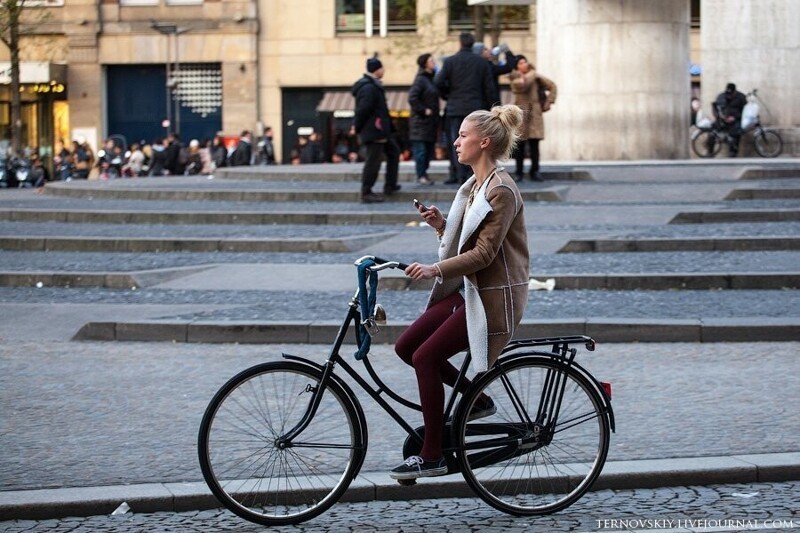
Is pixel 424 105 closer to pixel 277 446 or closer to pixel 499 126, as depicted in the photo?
pixel 499 126

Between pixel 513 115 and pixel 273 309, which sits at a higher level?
pixel 513 115

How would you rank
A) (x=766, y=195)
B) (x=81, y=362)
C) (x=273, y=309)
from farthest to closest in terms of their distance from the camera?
(x=766, y=195) < (x=273, y=309) < (x=81, y=362)

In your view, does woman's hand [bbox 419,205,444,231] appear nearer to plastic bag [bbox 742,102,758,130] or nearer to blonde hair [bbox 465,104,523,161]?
blonde hair [bbox 465,104,523,161]

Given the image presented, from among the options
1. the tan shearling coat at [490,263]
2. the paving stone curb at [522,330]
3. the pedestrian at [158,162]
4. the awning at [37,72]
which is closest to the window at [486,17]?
the pedestrian at [158,162]

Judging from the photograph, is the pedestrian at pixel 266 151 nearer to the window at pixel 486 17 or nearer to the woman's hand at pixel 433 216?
the window at pixel 486 17

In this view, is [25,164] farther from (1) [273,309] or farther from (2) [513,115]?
(2) [513,115]

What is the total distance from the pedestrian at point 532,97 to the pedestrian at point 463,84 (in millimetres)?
1103

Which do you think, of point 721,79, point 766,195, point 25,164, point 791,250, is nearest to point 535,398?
point 791,250

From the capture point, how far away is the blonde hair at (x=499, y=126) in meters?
5.98

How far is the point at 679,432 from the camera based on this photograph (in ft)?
24.6

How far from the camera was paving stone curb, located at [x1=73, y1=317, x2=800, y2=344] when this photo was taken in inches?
411

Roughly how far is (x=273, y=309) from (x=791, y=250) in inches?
232

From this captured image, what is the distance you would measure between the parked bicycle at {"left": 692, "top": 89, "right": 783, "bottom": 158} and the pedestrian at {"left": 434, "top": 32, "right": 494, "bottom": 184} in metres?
9.10

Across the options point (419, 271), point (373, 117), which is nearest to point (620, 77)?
point (373, 117)
